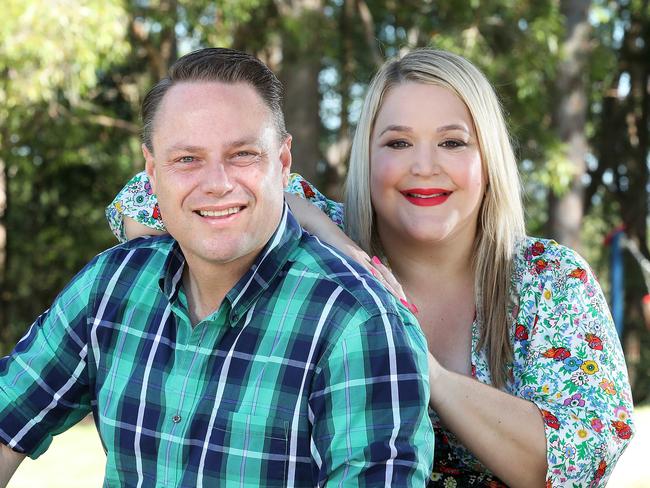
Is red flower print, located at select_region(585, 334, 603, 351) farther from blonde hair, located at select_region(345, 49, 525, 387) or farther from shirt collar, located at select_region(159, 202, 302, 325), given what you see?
shirt collar, located at select_region(159, 202, 302, 325)

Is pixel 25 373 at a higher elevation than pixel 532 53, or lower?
lower

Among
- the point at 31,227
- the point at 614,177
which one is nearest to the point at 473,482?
the point at 31,227

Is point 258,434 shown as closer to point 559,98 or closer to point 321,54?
point 321,54

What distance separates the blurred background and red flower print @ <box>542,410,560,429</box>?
4.50 metres

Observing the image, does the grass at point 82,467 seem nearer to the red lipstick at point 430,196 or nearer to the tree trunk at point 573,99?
the red lipstick at point 430,196

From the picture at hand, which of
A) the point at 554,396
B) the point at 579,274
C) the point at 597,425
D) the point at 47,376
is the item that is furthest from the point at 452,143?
the point at 47,376

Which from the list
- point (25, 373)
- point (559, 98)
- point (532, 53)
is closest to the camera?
point (25, 373)

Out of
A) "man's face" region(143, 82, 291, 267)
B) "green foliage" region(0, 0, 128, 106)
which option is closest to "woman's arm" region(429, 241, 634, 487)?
"man's face" region(143, 82, 291, 267)

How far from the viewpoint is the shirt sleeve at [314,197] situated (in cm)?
282

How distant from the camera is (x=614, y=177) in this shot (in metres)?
16.4

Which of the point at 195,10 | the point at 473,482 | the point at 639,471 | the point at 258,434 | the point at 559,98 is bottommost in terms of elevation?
the point at 639,471

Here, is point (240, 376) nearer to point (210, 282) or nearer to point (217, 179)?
point (210, 282)

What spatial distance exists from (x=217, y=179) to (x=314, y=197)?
88 centimetres

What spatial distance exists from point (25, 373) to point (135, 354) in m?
0.35
